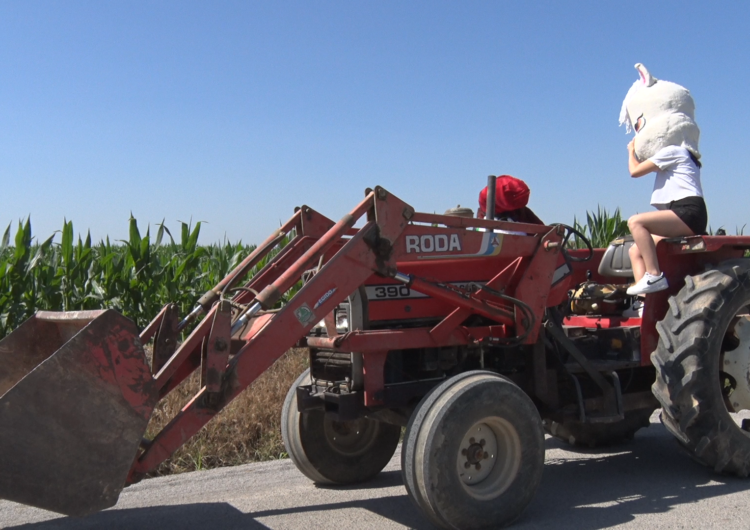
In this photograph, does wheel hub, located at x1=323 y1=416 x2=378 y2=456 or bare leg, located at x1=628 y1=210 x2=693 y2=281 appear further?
wheel hub, located at x1=323 y1=416 x2=378 y2=456

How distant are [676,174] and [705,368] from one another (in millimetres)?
1449

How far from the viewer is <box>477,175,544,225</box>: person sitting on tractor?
598cm

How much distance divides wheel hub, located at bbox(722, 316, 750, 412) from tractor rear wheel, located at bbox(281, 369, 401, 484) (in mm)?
2500

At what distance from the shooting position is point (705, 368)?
5.21 metres

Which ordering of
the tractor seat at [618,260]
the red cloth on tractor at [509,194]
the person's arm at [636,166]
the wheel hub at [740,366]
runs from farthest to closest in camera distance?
the tractor seat at [618,260] < the red cloth on tractor at [509,194] < the person's arm at [636,166] < the wheel hub at [740,366]

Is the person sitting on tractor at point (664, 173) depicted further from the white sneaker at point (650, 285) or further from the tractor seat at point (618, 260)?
the tractor seat at point (618, 260)

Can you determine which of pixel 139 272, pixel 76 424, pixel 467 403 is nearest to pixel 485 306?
pixel 467 403

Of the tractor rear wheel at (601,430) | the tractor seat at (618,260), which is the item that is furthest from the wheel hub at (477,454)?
the tractor seat at (618,260)

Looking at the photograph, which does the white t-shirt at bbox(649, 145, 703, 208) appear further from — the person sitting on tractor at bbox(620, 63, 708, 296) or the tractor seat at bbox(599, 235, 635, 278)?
the tractor seat at bbox(599, 235, 635, 278)

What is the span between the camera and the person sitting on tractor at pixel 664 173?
558 cm

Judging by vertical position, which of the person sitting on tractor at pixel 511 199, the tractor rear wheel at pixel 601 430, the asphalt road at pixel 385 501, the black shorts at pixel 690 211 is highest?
the person sitting on tractor at pixel 511 199

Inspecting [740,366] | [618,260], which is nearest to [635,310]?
[618,260]

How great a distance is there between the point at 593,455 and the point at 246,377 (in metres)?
3.44

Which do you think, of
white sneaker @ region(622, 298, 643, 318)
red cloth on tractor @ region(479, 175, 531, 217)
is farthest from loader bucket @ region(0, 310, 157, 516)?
white sneaker @ region(622, 298, 643, 318)
